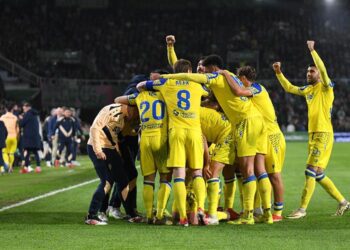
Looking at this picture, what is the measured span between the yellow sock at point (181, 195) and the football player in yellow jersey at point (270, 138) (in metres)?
1.62

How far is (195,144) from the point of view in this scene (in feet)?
37.7

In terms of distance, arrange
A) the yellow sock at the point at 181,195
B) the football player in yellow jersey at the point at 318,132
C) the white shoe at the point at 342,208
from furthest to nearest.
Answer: the football player in yellow jersey at the point at 318,132
the white shoe at the point at 342,208
the yellow sock at the point at 181,195

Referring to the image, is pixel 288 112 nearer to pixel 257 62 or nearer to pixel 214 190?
pixel 257 62

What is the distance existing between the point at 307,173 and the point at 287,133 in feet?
122

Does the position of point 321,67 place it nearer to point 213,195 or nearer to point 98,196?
point 213,195

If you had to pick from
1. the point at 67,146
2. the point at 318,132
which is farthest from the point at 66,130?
the point at 318,132

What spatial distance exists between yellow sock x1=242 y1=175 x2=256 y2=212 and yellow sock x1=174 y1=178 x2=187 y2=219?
92 cm

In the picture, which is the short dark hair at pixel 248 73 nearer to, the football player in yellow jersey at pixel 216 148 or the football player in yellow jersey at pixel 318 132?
the football player in yellow jersey at pixel 216 148

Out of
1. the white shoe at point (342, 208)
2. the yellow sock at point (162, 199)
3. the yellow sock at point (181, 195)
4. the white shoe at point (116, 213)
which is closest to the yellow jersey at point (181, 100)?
the yellow sock at point (181, 195)

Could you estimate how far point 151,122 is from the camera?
11680 mm

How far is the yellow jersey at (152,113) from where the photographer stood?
11664 mm

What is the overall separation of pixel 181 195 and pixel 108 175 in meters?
1.25

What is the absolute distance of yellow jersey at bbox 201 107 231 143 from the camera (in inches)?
472

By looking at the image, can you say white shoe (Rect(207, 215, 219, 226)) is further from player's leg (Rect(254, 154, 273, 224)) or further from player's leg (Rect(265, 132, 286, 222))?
player's leg (Rect(265, 132, 286, 222))
